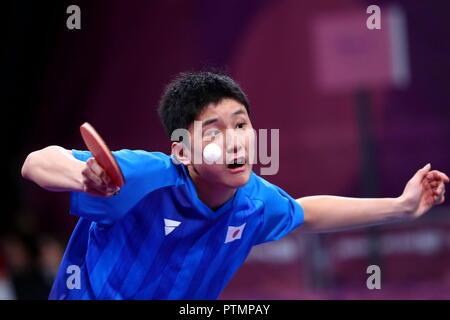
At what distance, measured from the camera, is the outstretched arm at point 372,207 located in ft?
10.3

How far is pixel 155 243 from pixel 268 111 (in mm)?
4324

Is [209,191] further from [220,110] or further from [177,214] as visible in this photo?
[220,110]

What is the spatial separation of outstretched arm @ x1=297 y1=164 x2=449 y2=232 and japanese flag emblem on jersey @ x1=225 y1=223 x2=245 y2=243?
0.39m

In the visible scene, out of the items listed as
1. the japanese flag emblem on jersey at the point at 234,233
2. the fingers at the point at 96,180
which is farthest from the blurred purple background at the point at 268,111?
the fingers at the point at 96,180

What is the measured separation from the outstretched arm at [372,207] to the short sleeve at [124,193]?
863mm

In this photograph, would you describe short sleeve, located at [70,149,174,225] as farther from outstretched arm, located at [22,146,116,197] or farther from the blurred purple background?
the blurred purple background

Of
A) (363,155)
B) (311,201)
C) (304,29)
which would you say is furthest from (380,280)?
(311,201)

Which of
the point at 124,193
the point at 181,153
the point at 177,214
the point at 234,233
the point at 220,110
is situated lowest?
the point at 234,233

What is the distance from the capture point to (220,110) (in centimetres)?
271

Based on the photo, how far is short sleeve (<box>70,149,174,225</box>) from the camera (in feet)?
8.07

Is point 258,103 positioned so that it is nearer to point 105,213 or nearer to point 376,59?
point 376,59

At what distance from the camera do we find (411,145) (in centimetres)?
654

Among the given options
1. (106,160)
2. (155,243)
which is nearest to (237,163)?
(155,243)

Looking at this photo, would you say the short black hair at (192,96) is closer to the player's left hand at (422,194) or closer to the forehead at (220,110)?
the forehead at (220,110)
